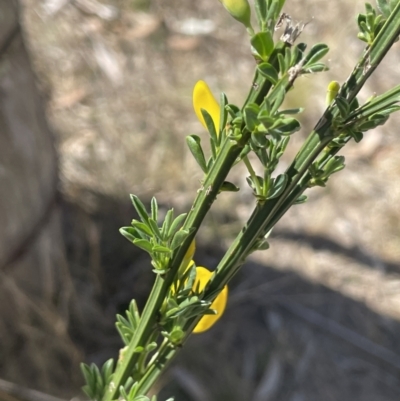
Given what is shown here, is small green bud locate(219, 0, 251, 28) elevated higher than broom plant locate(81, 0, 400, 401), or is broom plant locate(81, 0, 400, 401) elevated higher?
small green bud locate(219, 0, 251, 28)

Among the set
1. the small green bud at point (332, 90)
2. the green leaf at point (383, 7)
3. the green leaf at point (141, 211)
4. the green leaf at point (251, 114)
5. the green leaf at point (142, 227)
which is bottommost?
the green leaf at point (142, 227)

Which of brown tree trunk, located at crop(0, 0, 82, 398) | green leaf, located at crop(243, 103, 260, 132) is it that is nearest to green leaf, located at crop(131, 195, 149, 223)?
green leaf, located at crop(243, 103, 260, 132)

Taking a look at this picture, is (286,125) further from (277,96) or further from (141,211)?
(141,211)

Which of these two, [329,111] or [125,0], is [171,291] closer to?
[329,111]

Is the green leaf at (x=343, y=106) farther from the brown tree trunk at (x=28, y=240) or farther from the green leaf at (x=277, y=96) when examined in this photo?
the brown tree trunk at (x=28, y=240)

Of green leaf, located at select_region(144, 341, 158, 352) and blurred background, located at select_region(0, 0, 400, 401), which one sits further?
blurred background, located at select_region(0, 0, 400, 401)

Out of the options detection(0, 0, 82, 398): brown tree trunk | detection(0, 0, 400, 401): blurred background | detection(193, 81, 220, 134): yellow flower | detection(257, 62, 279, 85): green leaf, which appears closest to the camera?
detection(257, 62, 279, 85): green leaf

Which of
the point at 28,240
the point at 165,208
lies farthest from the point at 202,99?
the point at 165,208

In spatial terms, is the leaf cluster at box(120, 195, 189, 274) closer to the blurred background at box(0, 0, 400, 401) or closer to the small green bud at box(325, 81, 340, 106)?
the small green bud at box(325, 81, 340, 106)

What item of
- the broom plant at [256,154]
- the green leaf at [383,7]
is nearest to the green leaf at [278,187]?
the broom plant at [256,154]
